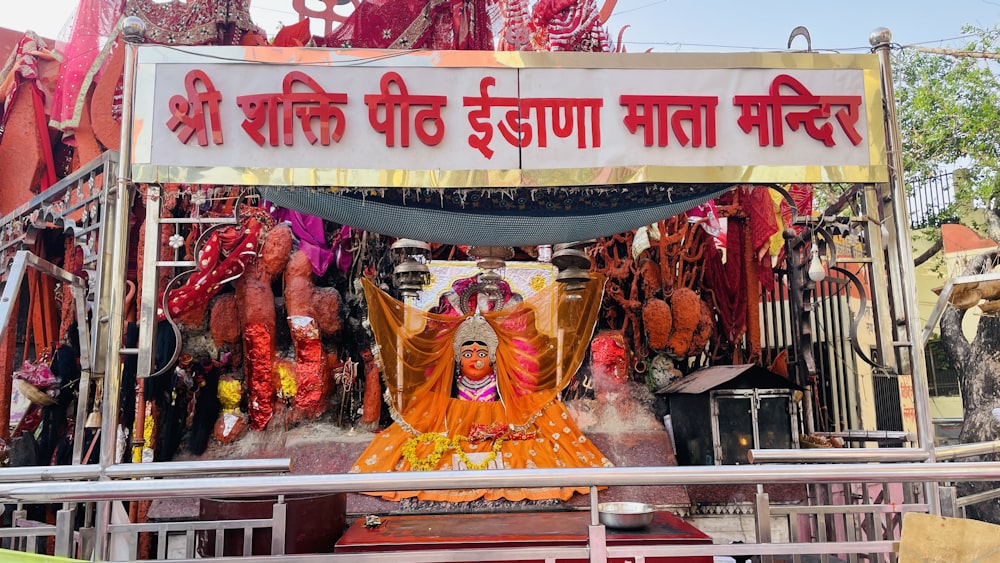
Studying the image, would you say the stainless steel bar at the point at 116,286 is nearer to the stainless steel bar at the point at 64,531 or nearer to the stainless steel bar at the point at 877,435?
the stainless steel bar at the point at 64,531

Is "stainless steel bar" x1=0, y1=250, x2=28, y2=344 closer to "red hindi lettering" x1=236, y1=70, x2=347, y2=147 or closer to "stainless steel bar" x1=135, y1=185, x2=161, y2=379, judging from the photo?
"stainless steel bar" x1=135, y1=185, x2=161, y2=379

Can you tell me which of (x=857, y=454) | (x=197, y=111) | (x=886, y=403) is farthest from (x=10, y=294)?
(x=886, y=403)

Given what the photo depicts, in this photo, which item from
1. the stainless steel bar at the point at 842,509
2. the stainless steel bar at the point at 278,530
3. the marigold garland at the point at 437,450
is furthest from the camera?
the marigold garland at the point at 437,450

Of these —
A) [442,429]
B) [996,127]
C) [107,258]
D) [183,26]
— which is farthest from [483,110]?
[996,127]

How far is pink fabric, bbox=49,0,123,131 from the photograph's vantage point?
341 inches

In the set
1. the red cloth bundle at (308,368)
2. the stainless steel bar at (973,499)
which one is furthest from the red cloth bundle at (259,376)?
the stainless steel bar at (973,499)

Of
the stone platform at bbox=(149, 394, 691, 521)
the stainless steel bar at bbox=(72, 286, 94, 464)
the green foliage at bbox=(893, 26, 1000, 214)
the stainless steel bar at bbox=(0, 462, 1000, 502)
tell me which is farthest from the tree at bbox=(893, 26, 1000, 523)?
the stainless steel bar at bbox=(72, 286, 94, 464)

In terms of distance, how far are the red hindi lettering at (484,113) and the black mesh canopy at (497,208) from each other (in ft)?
1.54

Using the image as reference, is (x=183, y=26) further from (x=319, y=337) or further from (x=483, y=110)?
(x=483, y=110)

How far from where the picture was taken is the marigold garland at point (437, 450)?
778cm

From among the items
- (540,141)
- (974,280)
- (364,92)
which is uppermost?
(364,92)

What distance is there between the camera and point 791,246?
7242 millimetres

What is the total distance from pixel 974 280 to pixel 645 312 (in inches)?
167

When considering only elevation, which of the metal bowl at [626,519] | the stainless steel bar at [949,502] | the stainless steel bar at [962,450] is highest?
the stainless steel bar at [962,450]
